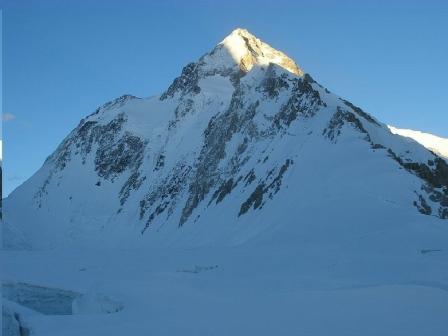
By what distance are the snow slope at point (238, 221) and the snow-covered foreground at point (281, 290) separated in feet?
0.22

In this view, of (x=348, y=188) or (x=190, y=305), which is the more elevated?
(x=348, y=188)

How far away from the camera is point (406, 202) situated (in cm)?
2827

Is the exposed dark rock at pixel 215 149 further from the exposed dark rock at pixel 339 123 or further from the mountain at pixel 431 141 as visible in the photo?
the mountain at pixel 431 141

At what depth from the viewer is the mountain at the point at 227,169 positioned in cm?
3072

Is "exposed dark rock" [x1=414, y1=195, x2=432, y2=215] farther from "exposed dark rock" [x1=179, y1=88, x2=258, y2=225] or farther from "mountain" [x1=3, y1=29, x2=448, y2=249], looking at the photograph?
"exposed dark rock" [x1=179, y1=88, x2=258, y2=225]

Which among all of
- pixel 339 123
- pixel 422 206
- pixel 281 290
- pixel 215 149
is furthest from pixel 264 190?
pixel 281 290

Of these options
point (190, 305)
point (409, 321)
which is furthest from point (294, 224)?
point (409, 321)

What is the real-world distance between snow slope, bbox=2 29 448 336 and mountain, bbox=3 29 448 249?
199 millimetres

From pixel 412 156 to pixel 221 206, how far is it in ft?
54.7

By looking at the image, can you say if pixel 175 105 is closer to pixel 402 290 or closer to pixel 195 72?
pixel 195 72

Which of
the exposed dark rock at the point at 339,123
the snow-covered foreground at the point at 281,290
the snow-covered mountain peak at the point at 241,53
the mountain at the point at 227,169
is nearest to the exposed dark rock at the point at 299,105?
the mountain at the point at 227,169

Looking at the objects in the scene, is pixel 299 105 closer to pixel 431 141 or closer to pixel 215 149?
pixel 215 149

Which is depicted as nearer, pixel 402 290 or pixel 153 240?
pixel 402 290

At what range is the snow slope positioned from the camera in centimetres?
1147
